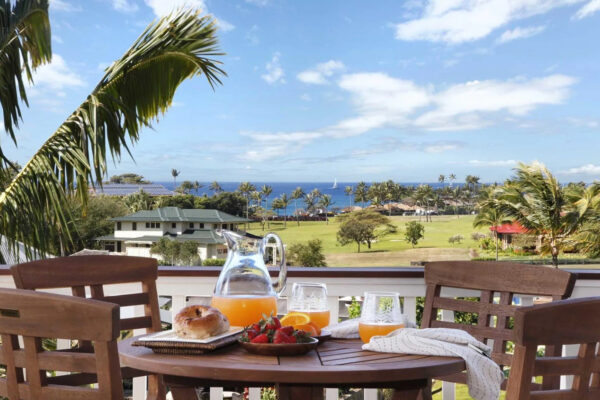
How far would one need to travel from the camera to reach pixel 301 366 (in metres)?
1.08

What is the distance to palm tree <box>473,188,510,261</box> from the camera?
129 feet

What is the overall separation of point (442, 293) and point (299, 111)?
61799mm

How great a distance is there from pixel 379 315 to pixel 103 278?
0.78 metres

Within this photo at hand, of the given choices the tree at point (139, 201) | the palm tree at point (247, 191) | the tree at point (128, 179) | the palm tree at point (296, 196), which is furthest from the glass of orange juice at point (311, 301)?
the palm tree at point (296, 196)

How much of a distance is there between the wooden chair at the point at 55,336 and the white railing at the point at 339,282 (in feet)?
3.54

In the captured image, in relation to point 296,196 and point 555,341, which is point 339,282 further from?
point 296,196

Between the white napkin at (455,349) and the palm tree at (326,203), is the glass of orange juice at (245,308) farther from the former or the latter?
the palm tree at (326,203)

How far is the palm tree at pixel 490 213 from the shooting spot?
39.4 m

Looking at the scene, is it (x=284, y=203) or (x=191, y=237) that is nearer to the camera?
(x=191, y=237)

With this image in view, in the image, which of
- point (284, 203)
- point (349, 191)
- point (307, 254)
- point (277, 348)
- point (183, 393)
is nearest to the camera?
point (277, 348)

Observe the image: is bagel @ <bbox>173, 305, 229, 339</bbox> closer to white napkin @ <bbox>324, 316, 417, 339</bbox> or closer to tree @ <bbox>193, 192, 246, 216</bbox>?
white napkin @ <bbox>324, 316, 417, 339</bbox>

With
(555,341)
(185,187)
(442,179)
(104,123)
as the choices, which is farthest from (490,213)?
(555,341)

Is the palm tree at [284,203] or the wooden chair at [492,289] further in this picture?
the palm tree at [284,203]

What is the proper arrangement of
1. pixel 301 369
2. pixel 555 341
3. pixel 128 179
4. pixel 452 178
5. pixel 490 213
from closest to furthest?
pixel 555 341 < pixel 301 369 < pixel 128 179 < pixel 490 213 < pixel 452 178
